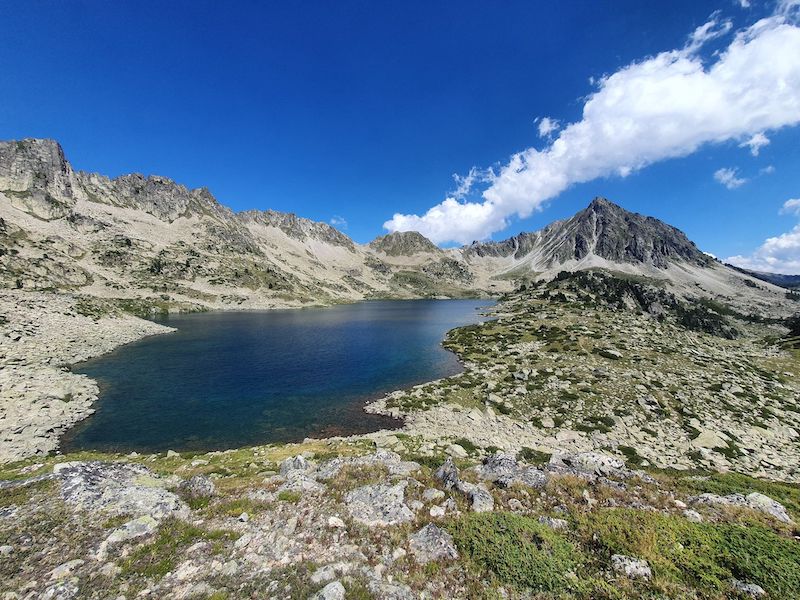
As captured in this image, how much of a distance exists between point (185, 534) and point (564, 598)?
12.5 metres

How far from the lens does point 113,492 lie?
43.9ft

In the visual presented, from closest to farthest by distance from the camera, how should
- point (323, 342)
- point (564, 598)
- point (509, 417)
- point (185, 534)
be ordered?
1. point (564, 598)
2. point (185, 534)
3. point (509, 417)
4. point (323, 342)

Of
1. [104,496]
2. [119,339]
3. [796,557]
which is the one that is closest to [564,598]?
[796,557]

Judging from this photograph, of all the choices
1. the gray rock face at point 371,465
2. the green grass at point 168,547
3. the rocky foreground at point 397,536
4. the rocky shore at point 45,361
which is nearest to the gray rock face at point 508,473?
the rocky foreground at point 397,536

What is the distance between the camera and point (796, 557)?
33.8ft

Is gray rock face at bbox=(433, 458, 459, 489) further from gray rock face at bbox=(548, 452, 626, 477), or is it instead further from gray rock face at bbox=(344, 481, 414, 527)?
gray rock face at bbox=(548, 452, 626, 477)

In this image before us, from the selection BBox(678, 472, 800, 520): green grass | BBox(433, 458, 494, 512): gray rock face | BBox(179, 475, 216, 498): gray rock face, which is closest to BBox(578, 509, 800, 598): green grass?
BBox(433, 458, 494, 512): gray rock face

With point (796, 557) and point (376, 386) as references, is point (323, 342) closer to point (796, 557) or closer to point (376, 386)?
point (376, 386)

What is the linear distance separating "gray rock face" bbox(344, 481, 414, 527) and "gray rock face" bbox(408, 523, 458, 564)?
1162 millimetres

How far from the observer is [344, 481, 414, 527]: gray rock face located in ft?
44.0

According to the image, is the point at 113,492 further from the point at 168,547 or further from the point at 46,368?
the point at 46,368

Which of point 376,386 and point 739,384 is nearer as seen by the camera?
point 739,384

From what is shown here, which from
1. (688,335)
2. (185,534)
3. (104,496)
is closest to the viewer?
(185,534)

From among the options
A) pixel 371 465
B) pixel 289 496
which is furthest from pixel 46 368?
pixel 371 465
